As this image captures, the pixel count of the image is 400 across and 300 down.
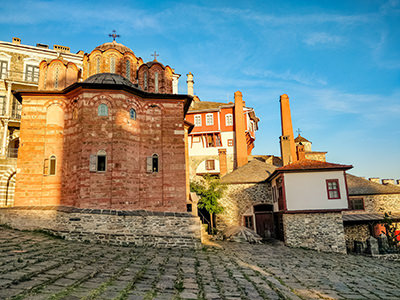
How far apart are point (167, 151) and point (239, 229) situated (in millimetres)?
8431

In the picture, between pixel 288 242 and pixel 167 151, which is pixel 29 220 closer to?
pixel 167 151

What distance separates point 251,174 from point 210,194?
15.1 ft

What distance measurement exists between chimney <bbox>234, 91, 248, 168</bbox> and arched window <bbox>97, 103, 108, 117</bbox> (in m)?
20.4

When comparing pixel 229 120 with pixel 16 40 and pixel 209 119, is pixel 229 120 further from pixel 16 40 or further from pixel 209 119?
pixel 16 40

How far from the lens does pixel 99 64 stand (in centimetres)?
2012

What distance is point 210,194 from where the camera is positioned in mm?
25797

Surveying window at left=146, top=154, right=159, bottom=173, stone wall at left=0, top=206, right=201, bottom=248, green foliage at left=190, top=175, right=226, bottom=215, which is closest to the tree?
green foliage at left=190, top=175, right=226, bottom=215

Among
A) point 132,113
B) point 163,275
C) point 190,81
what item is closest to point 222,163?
point 190,81

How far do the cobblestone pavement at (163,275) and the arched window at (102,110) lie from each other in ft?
22.3

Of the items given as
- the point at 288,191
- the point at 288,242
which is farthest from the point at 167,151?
the point at 288,242

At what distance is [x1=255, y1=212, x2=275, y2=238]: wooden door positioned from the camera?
2533 cm

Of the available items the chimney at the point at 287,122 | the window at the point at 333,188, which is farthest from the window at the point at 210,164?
the window at the point at 333,188

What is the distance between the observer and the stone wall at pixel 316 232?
20062 mm

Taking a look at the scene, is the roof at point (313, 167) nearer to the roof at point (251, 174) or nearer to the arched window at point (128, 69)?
the roof at point (251, 174)
